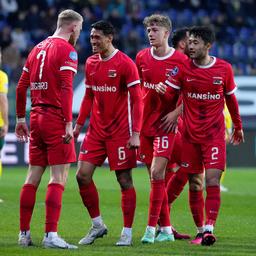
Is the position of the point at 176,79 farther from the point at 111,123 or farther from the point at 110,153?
the point at 110,153

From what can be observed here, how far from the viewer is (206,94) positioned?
10.4 metres

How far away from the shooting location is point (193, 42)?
10.4 meters

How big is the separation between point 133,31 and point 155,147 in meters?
16.2

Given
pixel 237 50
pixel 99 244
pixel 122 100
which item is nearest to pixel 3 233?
pixel 99 244

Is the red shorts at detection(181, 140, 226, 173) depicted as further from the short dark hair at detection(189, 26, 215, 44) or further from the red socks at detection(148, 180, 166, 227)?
the short dark hair at detection(189, 26, 215, 44)

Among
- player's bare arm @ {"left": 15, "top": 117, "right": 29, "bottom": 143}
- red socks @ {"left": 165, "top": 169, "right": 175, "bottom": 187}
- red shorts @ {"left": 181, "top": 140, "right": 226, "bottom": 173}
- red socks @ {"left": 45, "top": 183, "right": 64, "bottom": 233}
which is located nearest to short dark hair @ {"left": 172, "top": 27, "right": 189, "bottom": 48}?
red shorts @ {"left": 181, "top": 140, "right": 226, "bottom": 173}

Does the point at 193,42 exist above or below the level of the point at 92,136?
above

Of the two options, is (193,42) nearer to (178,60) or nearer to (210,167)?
(178,60)

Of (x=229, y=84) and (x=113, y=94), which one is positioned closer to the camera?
(x=113, y=94)

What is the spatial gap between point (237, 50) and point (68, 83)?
56.5ft

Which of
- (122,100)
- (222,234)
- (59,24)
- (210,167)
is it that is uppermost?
(59,24)

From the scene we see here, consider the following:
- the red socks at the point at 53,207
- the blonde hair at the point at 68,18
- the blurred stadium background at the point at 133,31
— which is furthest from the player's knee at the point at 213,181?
the blurred stadium background at the point at 133,31

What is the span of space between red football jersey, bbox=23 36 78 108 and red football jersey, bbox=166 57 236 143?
1.28m

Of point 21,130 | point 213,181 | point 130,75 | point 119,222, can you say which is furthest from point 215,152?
point 119,222
